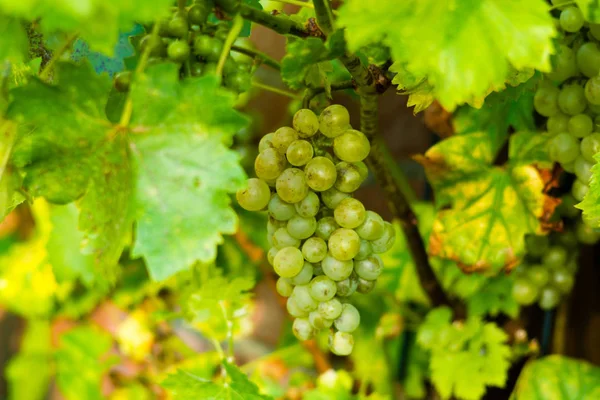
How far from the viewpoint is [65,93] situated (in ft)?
1.34

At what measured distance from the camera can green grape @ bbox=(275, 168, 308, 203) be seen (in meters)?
0.45

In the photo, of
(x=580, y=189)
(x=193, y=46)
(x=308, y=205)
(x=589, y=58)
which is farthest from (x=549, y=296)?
(x=193, y=46)

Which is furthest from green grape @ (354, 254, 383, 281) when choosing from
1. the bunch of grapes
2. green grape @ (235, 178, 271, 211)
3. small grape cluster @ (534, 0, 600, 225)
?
small grape cluster @ (534, 0, 600, 225)

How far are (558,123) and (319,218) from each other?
29 cm

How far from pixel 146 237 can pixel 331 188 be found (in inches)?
6.6

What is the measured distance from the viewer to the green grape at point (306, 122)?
45 centimetres

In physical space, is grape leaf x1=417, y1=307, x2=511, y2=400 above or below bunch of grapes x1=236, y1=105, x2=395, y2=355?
below

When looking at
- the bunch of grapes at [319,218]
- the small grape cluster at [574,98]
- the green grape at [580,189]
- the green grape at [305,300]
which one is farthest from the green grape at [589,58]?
the green grape at [305,300]

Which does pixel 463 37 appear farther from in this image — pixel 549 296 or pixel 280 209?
pixel 549 296

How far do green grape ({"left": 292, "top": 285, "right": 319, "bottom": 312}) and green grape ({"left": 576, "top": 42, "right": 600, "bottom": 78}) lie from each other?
1.12ft

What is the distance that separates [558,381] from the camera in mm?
709

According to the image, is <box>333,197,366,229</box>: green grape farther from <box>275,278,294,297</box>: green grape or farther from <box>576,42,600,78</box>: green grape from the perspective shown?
<box>576,42,600,78</box>: green grape

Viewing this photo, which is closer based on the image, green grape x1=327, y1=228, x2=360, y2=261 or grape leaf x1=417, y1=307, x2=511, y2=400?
green grape x1=327, y1=228, x2=360, y2=261

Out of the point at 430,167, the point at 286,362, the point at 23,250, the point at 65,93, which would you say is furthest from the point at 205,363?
the point at 65,93
